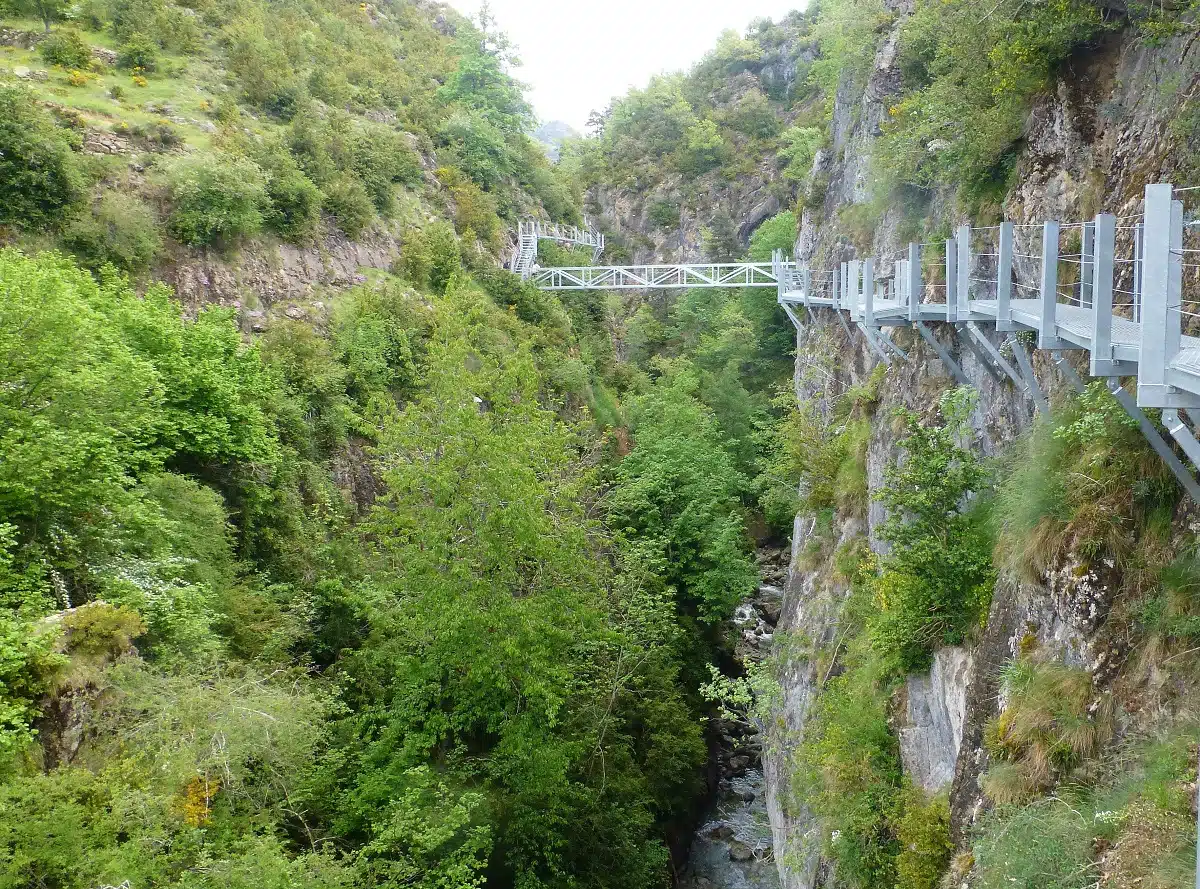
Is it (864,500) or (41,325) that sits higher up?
(41,325)

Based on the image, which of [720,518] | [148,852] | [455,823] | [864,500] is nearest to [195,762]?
[148,852]

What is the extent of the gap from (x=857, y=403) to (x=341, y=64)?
90.1 feet

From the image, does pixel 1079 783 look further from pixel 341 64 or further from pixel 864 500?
pixel 341 64

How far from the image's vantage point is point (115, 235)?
1825 cm

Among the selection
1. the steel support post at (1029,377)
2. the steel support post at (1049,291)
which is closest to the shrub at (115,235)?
the steel support post at (1029,377)

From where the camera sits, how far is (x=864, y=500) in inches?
595

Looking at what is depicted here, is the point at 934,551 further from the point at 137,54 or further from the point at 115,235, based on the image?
the point at 137,54

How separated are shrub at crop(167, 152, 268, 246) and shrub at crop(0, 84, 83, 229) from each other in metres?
2.42

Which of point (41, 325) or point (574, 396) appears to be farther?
point (574, 396)

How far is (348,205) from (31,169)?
360 inches

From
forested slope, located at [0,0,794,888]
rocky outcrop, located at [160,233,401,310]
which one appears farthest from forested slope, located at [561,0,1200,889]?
rocky outcrop, located at [160,233,401,310]

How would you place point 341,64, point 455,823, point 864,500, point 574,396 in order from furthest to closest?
point 341,64, point 574,396, point 864,500, point 455,823

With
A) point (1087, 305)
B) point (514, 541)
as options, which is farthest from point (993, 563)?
point (514, 541)

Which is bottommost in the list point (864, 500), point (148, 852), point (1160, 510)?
point (148, 852)
